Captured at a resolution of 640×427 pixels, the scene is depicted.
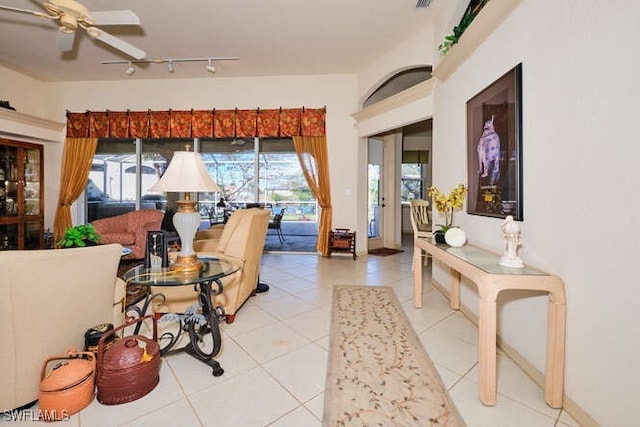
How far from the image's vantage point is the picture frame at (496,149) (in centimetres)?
186

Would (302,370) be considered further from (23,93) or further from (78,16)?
(23,93)

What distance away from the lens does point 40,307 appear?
142cm

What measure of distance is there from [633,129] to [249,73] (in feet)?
17.4

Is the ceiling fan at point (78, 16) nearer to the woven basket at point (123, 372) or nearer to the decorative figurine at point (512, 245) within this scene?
the woven basket at point (123, 372)

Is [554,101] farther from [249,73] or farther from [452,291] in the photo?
[249,73]

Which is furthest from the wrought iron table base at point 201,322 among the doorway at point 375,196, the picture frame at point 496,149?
the doorway at point 375,196

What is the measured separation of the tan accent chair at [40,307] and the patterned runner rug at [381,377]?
152 cm

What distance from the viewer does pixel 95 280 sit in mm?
1638

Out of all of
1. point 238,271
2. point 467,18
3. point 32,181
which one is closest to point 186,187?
point 238,271

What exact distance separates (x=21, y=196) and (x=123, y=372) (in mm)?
5634

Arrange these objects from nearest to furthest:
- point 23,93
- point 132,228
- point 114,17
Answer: point 114,17
point 132,228
point 23,93

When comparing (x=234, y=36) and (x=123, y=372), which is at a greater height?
(x=234, y=36)

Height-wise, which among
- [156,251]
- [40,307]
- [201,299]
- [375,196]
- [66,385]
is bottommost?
[66,385]

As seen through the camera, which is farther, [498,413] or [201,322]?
[201,322]
